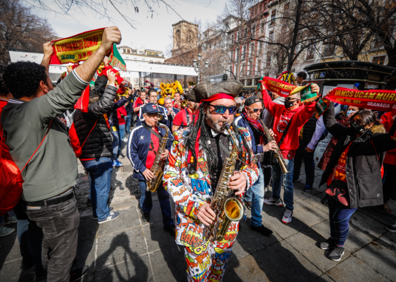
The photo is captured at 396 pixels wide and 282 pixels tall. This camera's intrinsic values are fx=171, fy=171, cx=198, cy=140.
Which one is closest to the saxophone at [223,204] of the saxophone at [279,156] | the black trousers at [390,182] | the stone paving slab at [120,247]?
the stone paving slab at [120,247]

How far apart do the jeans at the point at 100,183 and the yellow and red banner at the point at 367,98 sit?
4.15 metres

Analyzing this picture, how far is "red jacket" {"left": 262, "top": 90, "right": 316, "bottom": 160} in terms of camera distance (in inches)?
123

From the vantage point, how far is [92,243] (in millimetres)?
2986

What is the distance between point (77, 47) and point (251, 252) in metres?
3.95

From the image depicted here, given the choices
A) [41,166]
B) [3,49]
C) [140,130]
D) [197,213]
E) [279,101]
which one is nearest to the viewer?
[197,213]

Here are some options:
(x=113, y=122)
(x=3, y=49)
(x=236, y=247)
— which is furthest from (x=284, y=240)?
(x=3, y=49)

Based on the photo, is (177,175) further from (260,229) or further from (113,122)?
(113,122)

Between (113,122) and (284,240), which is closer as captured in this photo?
(284,240)

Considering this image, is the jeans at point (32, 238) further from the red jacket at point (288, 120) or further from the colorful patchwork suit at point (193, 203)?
the red jacket at point (288, 120)

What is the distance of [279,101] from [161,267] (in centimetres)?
413

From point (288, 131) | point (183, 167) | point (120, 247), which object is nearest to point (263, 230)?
point (288, 131)

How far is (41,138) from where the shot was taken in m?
1.64

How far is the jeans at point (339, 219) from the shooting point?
2645 mm

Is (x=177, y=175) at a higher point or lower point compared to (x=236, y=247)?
higher
